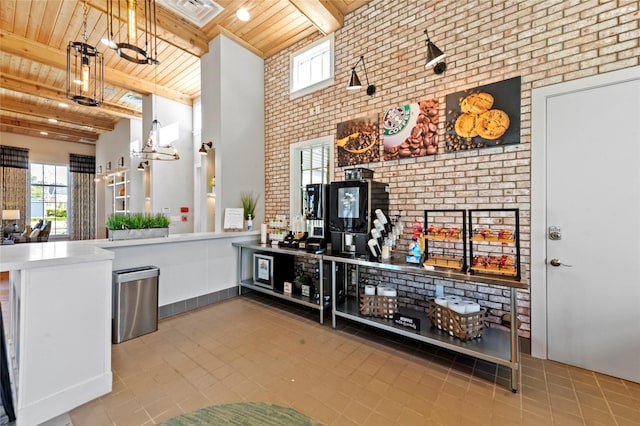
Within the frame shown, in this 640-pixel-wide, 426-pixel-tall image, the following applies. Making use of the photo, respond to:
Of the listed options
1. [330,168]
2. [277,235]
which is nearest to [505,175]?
[330,168]

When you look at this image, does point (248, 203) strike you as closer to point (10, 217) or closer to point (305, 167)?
point (305, 167)

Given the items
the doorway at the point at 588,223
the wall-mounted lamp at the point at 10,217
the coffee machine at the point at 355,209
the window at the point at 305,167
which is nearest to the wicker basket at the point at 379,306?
the coffee machine at the point at 355,209

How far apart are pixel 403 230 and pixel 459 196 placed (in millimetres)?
745

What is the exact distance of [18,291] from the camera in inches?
71.0

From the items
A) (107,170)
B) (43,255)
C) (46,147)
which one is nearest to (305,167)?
(43,255)

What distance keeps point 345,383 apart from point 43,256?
243cm

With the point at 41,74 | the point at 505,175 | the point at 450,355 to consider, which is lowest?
the point at 450,355

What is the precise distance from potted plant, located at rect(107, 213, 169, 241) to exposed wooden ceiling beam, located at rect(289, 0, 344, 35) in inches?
129

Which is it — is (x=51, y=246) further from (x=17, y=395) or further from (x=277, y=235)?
(x=277, y=235)

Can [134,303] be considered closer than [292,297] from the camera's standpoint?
Yes

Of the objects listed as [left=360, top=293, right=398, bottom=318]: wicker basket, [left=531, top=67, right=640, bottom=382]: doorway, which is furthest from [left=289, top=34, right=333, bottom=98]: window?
[left=360, top=293, right=398, bottom=318]: wicker basket

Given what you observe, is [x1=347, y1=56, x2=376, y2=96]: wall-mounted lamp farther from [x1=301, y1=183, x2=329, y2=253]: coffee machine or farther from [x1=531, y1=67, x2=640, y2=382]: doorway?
[x1=531, y1=67, x2=640, y2=382]: doorway

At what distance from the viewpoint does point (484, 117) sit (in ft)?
9.05

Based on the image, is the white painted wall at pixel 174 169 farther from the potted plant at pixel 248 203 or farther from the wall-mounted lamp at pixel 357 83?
the wall-mounted lamp at pixel 357 83
